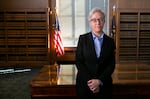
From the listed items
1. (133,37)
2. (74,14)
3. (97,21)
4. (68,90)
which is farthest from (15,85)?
(133,37)

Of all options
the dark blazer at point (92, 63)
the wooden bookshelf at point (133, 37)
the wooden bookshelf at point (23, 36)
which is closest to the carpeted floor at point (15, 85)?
the wooden bookshelf at point (23, 36)

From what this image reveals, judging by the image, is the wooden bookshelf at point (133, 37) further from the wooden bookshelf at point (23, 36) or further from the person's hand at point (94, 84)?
the person's hand at point (94, 84)

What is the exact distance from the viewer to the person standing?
6.49 ft

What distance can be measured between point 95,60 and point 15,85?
312 cm

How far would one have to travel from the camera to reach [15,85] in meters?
4.80

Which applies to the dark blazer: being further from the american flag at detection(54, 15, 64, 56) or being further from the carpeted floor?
the american flag at detection(54, 15, 64, 56)

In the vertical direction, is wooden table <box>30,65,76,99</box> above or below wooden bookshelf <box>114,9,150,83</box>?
below

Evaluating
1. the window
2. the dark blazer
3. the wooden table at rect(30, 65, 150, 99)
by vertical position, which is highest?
the window

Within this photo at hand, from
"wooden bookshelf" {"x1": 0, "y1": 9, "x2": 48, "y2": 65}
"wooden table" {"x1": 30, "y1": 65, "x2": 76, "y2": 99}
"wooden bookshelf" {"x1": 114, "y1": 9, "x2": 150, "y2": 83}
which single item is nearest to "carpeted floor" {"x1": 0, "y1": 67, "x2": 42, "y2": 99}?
"wooden bookshelf" {"x1": 0, "y1": 9, "x2": 48, "y2": 65}

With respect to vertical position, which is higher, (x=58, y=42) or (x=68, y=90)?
(x=58, y=42)

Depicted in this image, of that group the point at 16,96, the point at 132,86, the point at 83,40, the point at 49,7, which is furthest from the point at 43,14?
the point at 83,40

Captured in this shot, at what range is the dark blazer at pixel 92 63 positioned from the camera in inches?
78.7

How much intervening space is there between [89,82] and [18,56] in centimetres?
507

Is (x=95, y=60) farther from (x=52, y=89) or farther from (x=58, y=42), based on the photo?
(x=58, y=42)
